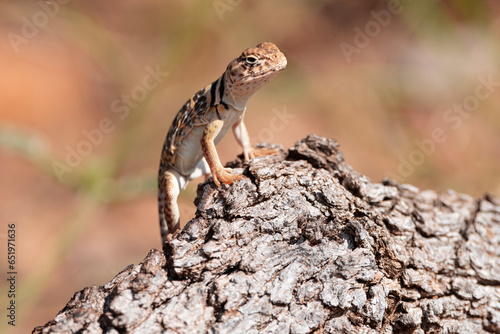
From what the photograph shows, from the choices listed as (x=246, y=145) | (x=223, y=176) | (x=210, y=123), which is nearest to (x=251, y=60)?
(x=210, y=123)

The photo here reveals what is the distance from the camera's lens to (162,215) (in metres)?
5.38

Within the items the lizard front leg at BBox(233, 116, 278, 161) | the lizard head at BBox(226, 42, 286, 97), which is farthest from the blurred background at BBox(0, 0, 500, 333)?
the lizard head at BBox(226, 42, 286, 97)

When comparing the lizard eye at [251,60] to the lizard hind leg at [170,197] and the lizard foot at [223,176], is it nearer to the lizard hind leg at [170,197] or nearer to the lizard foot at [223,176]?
the lizard foot at [223,176]

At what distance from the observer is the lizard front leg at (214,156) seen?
3840mm

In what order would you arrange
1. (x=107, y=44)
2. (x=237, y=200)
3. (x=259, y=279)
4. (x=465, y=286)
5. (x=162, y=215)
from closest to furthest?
(x=259, y=279), (x=237, y=200), (x=465, y=286), (x=162, y=215), (x=107, y=44)

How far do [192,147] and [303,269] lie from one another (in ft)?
7.70

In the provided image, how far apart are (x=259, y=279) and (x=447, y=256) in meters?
1.97

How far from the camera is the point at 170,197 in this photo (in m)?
4.80

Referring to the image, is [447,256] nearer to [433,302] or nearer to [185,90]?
[433,302]

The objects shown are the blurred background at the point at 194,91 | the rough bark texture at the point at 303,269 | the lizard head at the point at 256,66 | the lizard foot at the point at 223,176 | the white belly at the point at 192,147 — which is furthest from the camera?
the blurred background at the point at 194,91

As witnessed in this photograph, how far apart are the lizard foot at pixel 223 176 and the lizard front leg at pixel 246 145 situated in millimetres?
770

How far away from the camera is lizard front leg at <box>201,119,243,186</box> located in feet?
12.6

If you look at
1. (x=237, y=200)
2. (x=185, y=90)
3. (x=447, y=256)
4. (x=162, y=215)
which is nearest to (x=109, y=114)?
(x=185, y=90)

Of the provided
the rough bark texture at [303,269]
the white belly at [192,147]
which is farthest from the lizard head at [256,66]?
the rough bark texture at [303,269]
